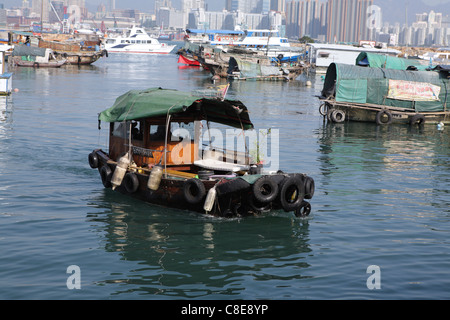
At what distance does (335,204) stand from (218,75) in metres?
48.8

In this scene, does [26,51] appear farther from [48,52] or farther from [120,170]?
[120,170]

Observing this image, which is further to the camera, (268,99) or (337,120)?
(268,99)

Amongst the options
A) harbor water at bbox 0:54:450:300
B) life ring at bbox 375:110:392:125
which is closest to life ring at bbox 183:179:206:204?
harbor water at bbox 0:54:450:300

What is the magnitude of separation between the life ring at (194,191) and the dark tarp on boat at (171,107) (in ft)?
6.14

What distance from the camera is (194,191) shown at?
48.3 feet

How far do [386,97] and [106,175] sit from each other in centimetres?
2148

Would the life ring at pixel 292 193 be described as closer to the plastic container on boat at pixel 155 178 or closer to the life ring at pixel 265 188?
the life ring at pixel 265 188

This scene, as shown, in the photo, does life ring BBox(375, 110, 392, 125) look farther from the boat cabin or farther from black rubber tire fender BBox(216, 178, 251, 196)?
black rubber tire fender BBox(216, 178, 251, 196)

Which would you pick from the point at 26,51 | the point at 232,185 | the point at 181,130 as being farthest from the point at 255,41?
the point at 232,185

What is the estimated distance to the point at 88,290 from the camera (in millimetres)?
11055

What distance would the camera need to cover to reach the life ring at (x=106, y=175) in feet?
57.2

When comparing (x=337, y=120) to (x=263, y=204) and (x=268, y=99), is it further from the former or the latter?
(x=263, y=204)

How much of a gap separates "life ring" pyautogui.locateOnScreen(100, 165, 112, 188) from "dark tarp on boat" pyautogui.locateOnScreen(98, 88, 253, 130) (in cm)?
143
